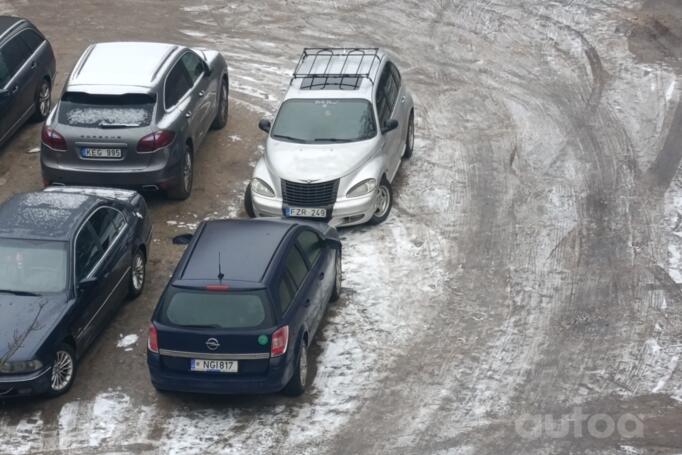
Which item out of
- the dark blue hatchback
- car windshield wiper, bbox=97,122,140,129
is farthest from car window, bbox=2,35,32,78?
the dark blue hatchback

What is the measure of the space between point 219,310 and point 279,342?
71 cm

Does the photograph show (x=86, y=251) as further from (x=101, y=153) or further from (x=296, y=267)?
(x=101, y=153)

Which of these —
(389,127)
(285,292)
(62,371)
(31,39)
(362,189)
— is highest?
(285,292)

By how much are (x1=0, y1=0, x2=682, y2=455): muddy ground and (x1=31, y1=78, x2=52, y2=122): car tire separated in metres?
0.22

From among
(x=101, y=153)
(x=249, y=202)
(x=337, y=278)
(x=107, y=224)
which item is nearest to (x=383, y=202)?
(x=249, y=202)

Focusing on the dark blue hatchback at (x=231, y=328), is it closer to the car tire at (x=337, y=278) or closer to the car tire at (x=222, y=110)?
the car tire at (x=337, y=278)

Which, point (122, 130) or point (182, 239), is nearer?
point (182, 239)

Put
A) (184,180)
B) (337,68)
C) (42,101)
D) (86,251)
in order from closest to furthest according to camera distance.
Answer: (86,251) < (184,180) < (337,68) < (42,101)

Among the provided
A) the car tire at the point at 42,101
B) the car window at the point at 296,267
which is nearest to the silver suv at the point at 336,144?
the car window at the point at 296,267

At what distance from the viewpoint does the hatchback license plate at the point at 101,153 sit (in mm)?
16688

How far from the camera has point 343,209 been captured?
646 inches

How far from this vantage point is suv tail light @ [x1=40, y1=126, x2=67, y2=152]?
16.7m

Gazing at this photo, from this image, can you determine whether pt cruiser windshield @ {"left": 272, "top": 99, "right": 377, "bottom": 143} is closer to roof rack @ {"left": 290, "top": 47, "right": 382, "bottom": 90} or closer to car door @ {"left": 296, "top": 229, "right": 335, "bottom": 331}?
roof rack @ {"left": 290, "top": 47, "right": 382, "bottom": 90}

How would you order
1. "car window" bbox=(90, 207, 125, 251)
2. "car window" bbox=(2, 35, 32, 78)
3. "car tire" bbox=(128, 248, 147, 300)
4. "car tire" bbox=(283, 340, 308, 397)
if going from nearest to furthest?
"car tire" bbox=(283, 340, 308, 397)
"car window" bbox=(90, 207, 125, 251)
"car tire" bbox=(128, 248, 147, 300)
"car window" bbox=(2, 35, 32, 78)
